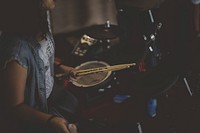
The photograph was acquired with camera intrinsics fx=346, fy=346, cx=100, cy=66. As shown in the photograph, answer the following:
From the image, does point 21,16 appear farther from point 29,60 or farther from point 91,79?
point 91,79

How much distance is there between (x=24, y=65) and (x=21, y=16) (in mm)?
324

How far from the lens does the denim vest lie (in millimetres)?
2293

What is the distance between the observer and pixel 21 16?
2268 mm

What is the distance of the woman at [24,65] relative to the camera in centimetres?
225

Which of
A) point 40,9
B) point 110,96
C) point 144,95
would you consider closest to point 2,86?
point 40,9

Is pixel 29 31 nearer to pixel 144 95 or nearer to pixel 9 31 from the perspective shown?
pixel 9 31

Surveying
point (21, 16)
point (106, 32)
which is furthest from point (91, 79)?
point (21, 16)

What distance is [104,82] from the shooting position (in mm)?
3275

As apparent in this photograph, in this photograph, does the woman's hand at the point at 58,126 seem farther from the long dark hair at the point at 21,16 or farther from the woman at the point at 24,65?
the long dark hair at the point at 21,16

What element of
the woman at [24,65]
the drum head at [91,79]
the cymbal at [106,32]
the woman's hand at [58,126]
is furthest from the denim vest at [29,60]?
the cymbal at [106,32]

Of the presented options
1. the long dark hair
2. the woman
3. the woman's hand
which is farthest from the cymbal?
the woman's hand

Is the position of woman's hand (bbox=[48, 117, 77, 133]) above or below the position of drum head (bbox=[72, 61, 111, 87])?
below

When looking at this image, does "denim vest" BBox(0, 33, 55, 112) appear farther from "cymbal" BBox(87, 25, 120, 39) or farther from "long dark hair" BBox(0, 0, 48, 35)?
"cymbal" BBox(87, 25, 120, 39)

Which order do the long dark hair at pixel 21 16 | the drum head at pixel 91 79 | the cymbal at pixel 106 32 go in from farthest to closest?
the cymbal at pixel 106 32, the drum head at pixel 91 79, the long dark hair at pixel 21 16
